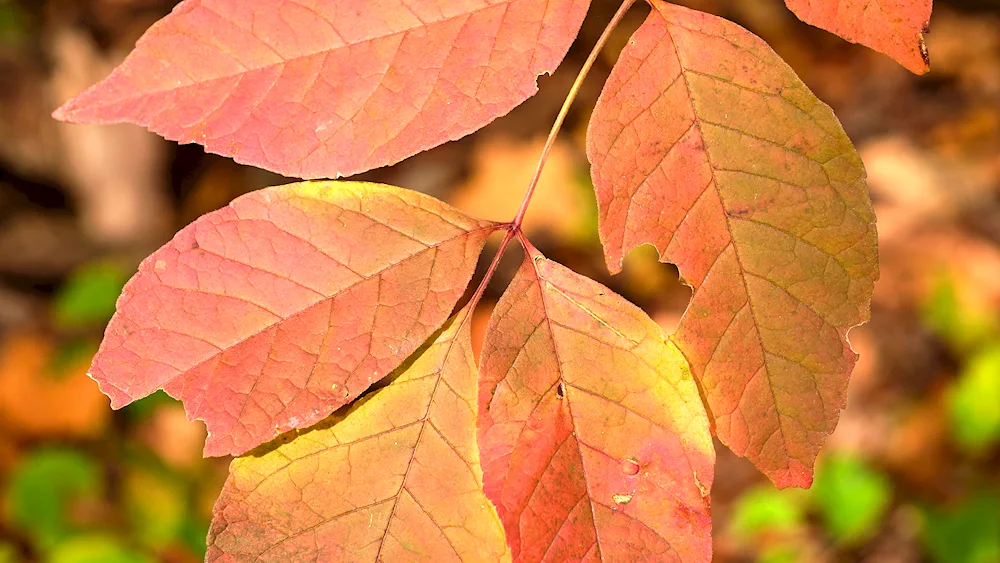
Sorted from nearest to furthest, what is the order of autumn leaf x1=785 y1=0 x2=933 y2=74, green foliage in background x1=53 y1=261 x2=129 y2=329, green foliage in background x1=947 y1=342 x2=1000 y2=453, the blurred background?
autumn leaf x1=785 y1=0 x2=933 y2=74 → green foliage in background x1=947 y1=342 x2=1000 y2=453 → the blurred background → green foliage in background x1=53 y1=261 x2=129 y2=329

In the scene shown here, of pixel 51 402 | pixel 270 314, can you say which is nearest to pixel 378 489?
pixel 270 314

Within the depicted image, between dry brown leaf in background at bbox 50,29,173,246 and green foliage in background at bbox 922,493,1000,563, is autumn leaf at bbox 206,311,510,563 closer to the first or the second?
green foliage in background at bbox 922,493,1000,563

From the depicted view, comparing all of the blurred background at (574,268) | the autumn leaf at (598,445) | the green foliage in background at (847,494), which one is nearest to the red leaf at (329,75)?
the autumn leaf at (598,445)

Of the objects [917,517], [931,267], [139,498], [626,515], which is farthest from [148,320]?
[931,267]

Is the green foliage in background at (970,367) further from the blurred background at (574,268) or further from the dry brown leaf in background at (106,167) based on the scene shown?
the dry brown leaf in background at (106,167)

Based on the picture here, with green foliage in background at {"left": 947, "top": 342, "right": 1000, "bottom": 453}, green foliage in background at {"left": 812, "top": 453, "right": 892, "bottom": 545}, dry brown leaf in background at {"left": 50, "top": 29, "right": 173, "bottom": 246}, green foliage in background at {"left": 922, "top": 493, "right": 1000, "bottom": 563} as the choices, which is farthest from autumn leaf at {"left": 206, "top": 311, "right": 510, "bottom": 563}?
dry brown leaf in background at {"left": 50, "top": 29, "right": 173, "bottom": 246}

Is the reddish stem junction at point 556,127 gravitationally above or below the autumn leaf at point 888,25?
below

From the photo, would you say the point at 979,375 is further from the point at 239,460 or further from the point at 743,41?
the point at 239,460
